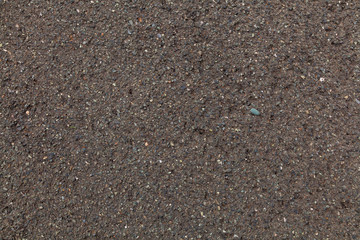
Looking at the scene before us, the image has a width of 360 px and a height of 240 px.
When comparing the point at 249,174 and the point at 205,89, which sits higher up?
the point at 205,89

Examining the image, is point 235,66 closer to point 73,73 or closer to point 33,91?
point 73,73

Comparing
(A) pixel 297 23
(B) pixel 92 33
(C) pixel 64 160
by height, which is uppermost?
(B) pixel 92 33

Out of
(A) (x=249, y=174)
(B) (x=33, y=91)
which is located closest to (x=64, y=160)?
(B) (x=33, y=91)

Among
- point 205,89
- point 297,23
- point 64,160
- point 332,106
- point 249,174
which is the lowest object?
point 249,174

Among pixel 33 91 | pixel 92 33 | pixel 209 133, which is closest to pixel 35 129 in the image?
pixel 33 91

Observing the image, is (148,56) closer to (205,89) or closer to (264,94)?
(205,89)

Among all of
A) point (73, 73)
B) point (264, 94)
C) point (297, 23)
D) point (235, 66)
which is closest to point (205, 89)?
point (235, 66)

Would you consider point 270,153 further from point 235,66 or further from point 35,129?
point 35,129

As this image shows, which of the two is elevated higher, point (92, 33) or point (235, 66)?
point (92, 33)
